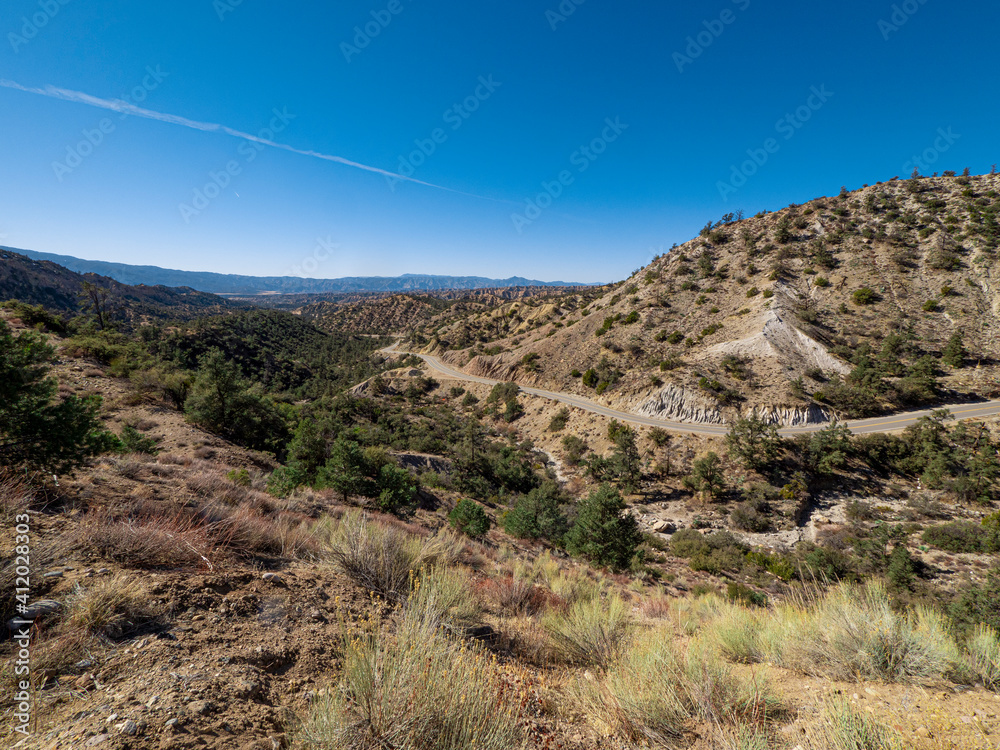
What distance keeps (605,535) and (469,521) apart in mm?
5954

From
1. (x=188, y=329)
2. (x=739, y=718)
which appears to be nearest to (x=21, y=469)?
(x=739, y=718)

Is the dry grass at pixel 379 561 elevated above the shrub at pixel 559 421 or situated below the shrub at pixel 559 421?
above

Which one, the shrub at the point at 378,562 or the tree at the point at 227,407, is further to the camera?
the tree at the point at 227,407

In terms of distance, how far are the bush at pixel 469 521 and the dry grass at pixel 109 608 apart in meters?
12.1

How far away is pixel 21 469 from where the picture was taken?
603 centimetres

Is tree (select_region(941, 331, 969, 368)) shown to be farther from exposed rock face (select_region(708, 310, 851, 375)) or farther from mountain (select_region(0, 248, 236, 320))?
mountain (select_region(0, 248, 236, 320))

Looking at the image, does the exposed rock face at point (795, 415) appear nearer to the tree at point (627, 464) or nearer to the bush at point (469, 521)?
the tree at point (627, 464)

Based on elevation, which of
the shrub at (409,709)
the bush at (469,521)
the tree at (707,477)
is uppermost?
the shrub at (409,709)

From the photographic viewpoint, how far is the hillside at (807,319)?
1267 inches

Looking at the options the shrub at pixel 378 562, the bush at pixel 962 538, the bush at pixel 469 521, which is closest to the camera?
the shrub at pixel 378 562

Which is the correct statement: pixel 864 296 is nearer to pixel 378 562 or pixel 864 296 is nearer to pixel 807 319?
pixel 807 319

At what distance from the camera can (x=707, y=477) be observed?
25438 millimetres

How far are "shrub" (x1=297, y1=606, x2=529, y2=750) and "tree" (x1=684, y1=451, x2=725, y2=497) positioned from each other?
2729 centimetres

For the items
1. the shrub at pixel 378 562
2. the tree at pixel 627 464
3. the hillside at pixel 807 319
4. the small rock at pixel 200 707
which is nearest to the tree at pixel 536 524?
the tree at pixel 627 464
